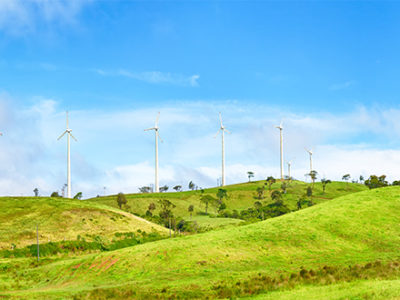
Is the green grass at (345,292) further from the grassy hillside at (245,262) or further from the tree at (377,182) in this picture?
the tree at (377,182)

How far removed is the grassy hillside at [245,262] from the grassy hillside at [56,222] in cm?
3385

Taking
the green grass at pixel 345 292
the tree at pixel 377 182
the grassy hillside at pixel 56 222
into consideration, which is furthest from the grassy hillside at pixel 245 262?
the tree at pixel 377 182

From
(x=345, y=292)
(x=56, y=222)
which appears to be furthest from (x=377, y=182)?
(x=345, y=292)

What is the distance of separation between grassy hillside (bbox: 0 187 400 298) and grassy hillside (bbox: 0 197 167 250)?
3385 cm

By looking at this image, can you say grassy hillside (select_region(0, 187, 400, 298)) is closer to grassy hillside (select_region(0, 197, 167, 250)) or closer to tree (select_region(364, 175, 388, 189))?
grassy hillside (select_region(0, 197, 167, 250))

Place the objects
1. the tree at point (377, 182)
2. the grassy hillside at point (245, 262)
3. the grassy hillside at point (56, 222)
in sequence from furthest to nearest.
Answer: the tree at point (377, 182)
the grassy hillside at point (56, 222)
the grassy hillside at point (245, 262)

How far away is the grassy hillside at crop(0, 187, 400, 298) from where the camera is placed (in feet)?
140

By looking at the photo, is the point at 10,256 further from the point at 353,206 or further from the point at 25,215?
the point at 353,206

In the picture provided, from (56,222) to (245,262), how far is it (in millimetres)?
86533

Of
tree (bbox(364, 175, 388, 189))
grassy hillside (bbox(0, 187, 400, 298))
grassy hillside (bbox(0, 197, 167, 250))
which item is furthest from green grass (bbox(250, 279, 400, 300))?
tree (bbox(364, 175, 388, 189))

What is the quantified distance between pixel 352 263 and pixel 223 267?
17.2 metres

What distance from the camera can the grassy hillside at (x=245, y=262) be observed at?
42688mm

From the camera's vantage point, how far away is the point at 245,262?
177 feet

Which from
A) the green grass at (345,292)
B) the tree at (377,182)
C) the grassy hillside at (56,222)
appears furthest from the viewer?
the tree at (377,182)
